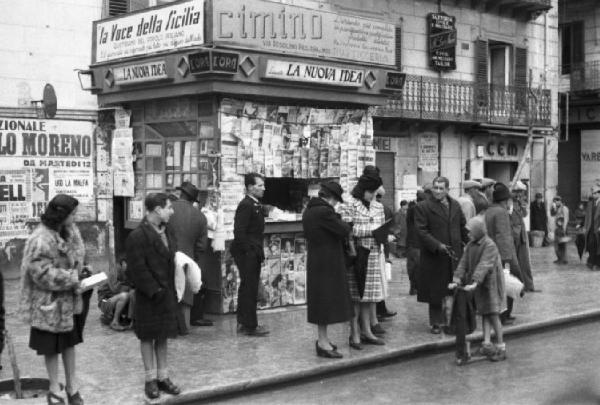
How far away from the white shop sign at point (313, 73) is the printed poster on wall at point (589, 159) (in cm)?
1706

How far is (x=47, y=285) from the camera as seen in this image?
266 inches

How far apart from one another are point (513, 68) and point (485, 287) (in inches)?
640

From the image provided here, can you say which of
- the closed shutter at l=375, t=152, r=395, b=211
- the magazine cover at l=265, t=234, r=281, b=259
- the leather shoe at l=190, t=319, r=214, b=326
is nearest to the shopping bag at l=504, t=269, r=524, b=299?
the magazine cover at l=265, t=234, r=281, b=259

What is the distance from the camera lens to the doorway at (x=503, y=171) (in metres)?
24.2

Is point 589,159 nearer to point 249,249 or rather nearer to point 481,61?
point 481,61

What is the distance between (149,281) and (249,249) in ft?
9.95

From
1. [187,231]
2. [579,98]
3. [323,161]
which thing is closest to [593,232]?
[323,161]

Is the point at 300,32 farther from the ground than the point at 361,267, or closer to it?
farther from the ground

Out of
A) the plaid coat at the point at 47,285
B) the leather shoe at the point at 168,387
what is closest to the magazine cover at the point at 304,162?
the leather shoe at the point at 168,387

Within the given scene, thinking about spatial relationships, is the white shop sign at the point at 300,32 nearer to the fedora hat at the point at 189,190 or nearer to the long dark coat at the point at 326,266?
the fedora hat at the point at 189,190

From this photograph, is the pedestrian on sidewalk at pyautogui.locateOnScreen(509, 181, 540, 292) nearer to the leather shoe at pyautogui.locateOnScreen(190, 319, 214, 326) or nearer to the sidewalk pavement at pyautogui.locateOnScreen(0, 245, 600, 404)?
the sidewalk pavement at pyautogui.locateOnScreen(0, 245, 600, 404)

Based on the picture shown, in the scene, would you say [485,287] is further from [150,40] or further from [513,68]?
[513,68]

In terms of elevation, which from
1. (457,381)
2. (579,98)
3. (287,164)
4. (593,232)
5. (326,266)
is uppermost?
(579,98)

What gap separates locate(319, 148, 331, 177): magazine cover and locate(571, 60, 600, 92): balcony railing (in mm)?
17039
